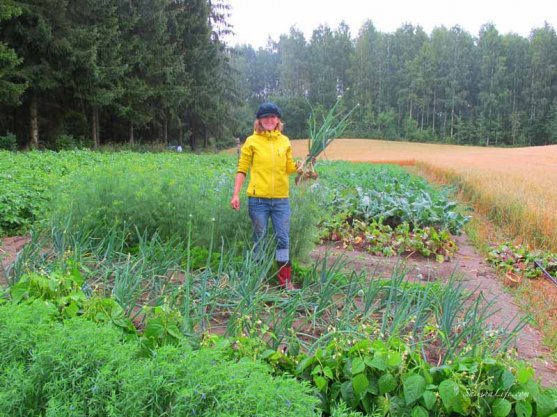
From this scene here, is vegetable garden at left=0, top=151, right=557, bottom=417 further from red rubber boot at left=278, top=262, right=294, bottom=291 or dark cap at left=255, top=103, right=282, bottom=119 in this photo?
dark cap at left=255, top=103, right=282, bottom=119

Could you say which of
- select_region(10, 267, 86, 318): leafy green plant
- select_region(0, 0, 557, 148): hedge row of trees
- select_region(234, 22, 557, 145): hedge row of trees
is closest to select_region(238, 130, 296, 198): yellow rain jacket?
select_region(0, 0, 557, 148): hedge row of trees

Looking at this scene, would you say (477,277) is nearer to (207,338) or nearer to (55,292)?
(207,338)

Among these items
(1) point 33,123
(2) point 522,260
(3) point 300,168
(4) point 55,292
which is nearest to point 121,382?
(4) point 55,292

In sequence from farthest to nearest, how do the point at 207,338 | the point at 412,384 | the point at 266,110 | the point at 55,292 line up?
the point at 266,110 < the point at 55,292 < the point at 207,338 < the point at 412,384

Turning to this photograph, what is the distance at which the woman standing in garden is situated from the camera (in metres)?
4.29

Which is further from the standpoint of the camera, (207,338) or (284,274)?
(284,274)

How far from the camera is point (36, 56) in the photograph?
2000 cm

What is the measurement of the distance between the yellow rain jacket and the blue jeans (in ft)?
0.21

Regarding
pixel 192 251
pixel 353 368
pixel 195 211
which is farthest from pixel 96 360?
pixel 195 211

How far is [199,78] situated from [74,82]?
12151 mm

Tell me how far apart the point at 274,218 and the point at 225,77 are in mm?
34220

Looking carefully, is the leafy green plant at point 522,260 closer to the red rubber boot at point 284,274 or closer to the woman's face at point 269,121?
the red rubber boot at point 284,274

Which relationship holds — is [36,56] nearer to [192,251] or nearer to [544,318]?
[192,251]

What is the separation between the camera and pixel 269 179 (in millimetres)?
4293
